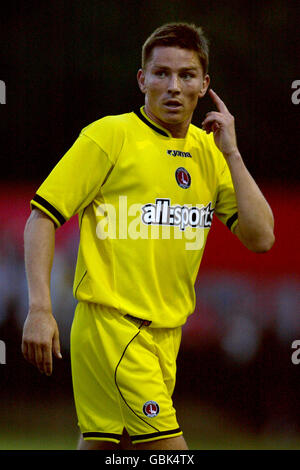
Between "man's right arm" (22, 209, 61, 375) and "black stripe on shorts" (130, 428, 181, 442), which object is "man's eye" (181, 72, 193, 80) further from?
"black stripe on shorts" (130, 428, 181, 442)

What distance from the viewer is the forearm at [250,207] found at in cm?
327

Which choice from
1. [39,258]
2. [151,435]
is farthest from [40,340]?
[151,435]

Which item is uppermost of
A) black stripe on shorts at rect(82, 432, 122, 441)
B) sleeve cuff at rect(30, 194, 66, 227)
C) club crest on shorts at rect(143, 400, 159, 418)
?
sleeve cuff at rect(30, 194, 66, 227)

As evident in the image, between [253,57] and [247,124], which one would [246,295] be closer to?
[247,124]

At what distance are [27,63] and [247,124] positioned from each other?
1.42 meters

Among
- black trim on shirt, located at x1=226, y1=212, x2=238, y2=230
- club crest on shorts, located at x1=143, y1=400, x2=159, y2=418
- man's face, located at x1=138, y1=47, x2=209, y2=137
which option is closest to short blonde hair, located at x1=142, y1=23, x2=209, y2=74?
man's face, located at x1=138, y1=47, x2=209, y2=137

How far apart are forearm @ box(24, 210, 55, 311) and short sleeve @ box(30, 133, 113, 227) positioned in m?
0.05

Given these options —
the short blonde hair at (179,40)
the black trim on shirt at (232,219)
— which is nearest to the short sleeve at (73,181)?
the short blonde hair at (179,40)

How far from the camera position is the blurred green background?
514 centimetres

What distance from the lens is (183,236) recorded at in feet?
10.7

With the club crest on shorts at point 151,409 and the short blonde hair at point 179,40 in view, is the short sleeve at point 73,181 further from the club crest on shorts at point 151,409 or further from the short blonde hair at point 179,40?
the club crest on shorts at point 151,409

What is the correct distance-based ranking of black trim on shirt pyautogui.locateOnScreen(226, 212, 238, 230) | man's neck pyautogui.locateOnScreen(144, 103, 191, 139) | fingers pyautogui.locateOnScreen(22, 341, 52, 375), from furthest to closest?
1. black trim on shirt pyautogui.locateOnScreen(226, 212, 238, 230)
2. man's neck pyautogui.locateOnScreen(144, 103, 191, 139)
3. fingers pyautogui.locateOnScreen(22, 341, 52, 375)

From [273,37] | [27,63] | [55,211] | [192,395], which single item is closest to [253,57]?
[273,37]

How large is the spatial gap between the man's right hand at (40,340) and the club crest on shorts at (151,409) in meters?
0.39
